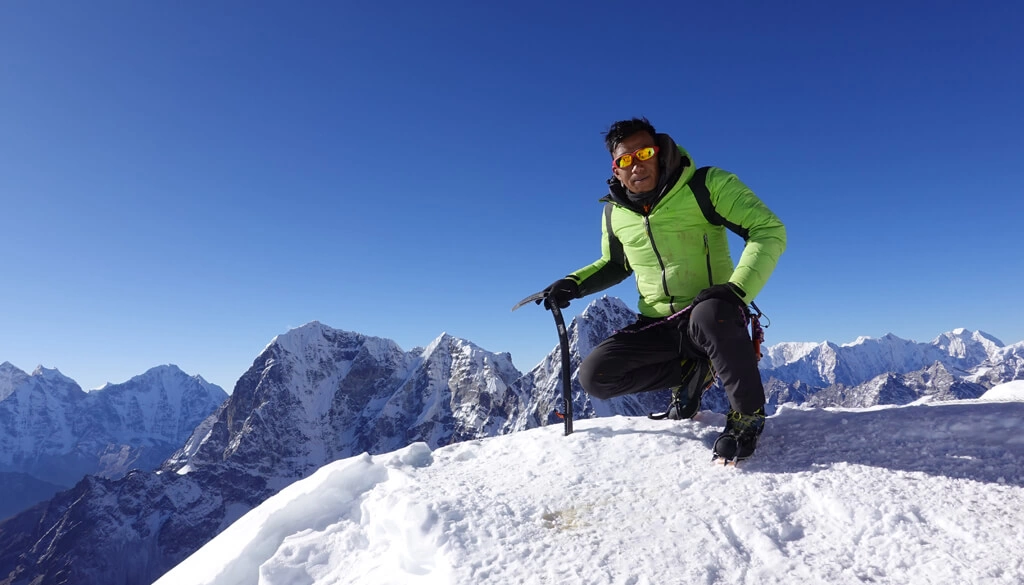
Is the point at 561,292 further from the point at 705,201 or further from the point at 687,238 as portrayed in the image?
the point at 705,201

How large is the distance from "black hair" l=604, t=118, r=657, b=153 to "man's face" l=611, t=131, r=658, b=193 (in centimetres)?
5

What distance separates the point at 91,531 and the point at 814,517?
247002 millimetres

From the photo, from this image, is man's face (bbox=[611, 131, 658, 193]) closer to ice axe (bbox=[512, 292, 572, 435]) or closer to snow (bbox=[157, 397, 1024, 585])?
ice axe (bbox=[512, 292, 572, 435])

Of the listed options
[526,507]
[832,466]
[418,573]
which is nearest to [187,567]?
[418,573]

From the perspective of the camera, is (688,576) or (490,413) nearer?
(688,576)

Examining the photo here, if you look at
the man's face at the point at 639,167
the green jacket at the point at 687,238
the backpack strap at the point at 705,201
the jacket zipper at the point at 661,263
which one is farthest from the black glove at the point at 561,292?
the backpack strap at the point at 705,201

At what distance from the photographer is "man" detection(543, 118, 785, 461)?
13.3ft

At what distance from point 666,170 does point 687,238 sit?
2.12 feet

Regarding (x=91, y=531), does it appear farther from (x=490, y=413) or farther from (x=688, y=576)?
(x=688, y=576)

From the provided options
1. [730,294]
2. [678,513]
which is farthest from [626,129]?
[678,513]

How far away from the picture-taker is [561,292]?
5941mm

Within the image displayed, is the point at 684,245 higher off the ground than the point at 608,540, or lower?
higher

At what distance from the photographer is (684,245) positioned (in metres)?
4.77

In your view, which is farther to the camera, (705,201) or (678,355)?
(678,355)
